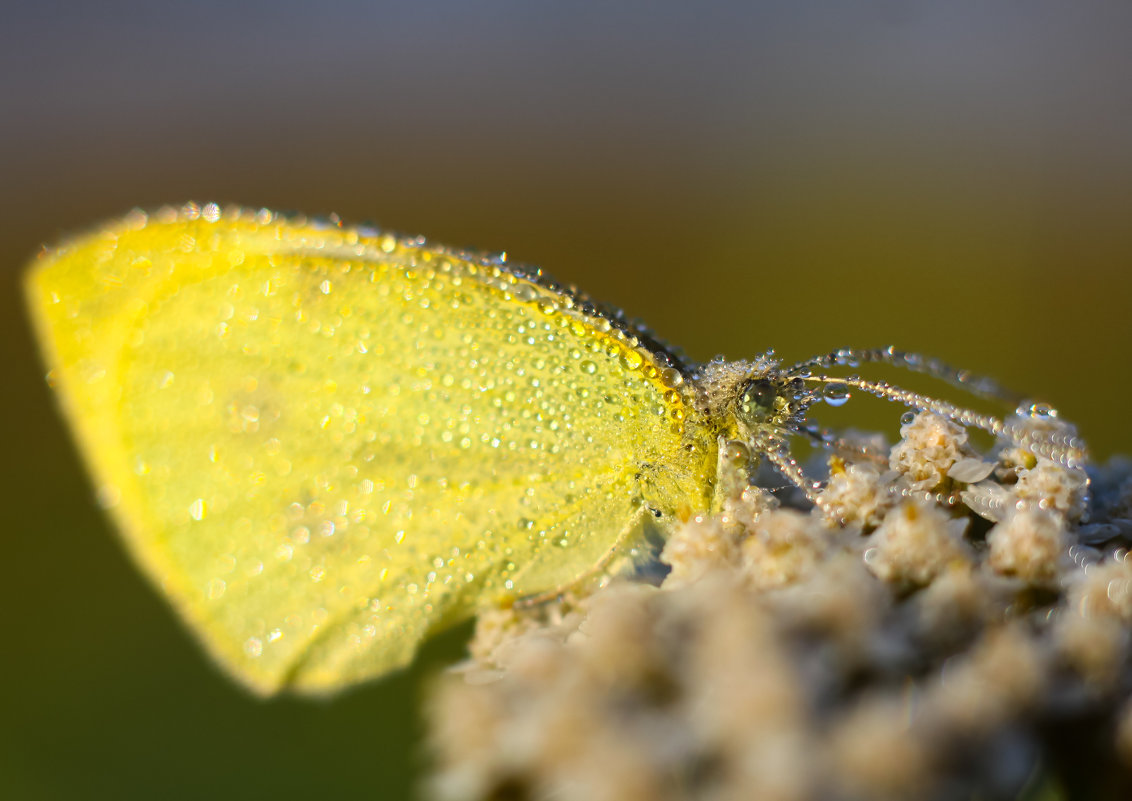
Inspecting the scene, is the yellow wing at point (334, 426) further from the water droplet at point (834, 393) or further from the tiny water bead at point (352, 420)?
the water droplet at point (834, 393)

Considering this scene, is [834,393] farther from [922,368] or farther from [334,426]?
[334,426]

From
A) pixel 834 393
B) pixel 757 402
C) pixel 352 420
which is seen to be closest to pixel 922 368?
pixel 834 393

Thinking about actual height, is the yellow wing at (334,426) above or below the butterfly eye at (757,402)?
below

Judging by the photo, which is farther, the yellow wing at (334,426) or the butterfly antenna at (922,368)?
the yellow wing at (334,426)

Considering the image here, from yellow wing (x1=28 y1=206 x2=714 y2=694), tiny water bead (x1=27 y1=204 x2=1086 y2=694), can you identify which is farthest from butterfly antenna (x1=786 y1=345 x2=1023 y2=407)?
yellow wing (x1=28 y1=206 x2=714 y2=694)

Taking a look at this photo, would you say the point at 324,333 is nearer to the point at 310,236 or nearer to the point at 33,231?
the point at 310,236

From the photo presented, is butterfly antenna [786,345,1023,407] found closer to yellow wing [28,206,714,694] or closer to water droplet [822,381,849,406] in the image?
water droplet [822,381,849,406]

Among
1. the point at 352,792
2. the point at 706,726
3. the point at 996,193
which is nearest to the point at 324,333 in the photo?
the point at 706,726

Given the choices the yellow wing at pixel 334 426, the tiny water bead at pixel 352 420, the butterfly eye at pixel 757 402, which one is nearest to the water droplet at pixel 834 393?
the tiny water bead at pixel 352 420
